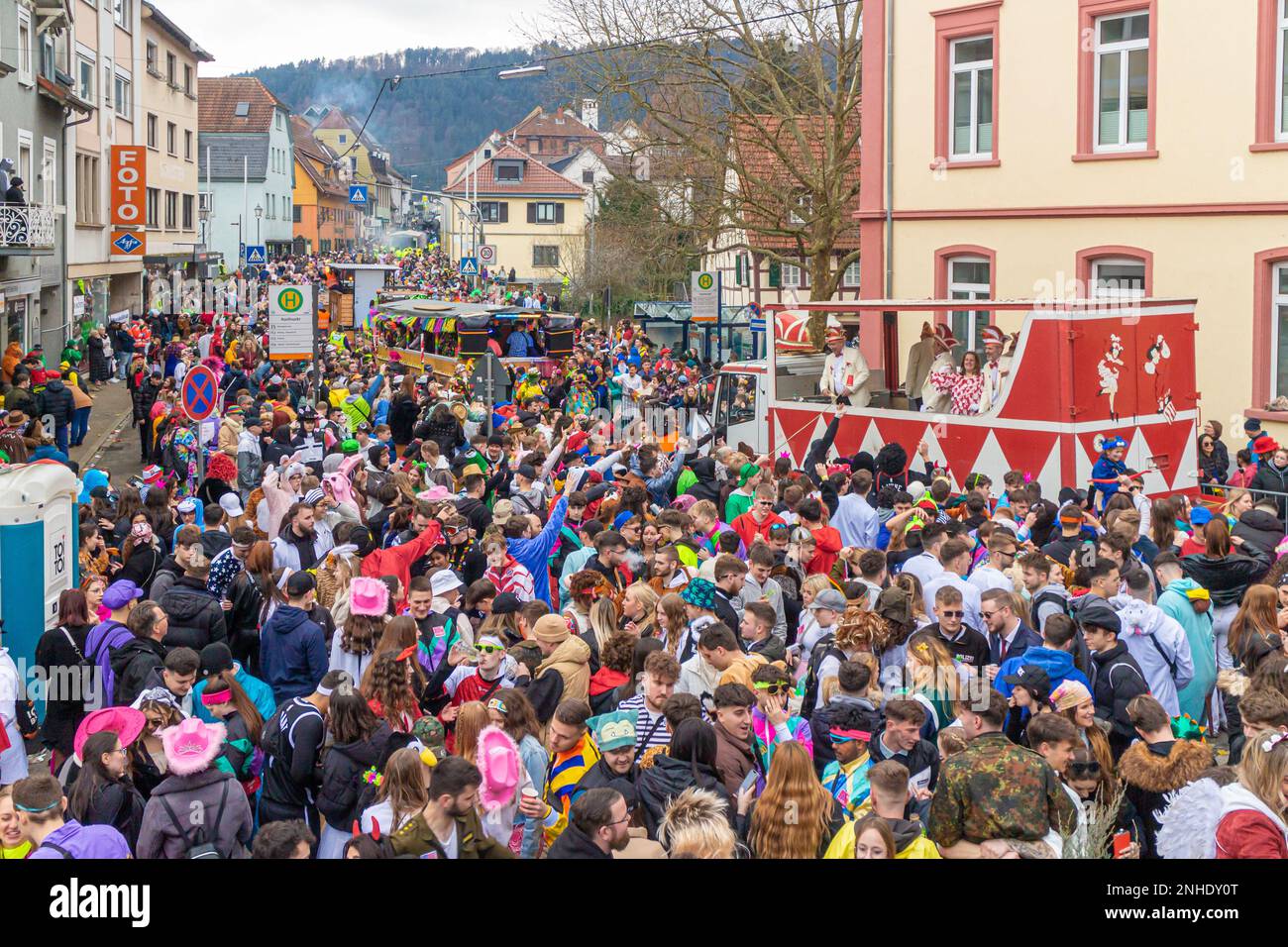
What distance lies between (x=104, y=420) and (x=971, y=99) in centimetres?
1803

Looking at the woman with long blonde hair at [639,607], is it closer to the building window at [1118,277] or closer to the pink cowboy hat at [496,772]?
the pink cowboy hat at [496,772]

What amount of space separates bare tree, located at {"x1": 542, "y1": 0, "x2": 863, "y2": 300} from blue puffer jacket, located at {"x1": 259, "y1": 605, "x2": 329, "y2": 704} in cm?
1997

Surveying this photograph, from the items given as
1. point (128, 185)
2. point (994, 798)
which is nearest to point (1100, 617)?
point (994, 798)

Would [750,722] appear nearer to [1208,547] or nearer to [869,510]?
[1208,547]

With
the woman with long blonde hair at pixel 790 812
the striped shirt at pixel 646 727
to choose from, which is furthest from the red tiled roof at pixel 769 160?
the woman with long blonde hair at pixel 790 812

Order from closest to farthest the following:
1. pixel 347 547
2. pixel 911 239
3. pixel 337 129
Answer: pixel 347 547, pixel 911 239, pixel 337 129

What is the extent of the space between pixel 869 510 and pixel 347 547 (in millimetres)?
4321

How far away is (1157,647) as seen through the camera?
26.7ft

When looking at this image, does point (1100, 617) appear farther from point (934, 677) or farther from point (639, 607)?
point (639, 607)

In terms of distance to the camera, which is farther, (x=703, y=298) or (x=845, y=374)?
(x=703, y=298)

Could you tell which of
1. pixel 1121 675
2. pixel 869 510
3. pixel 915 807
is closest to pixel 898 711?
pixel 915 807

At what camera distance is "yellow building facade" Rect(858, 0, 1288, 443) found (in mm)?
19375

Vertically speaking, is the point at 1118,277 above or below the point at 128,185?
below

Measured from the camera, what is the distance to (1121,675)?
24.8 feet
